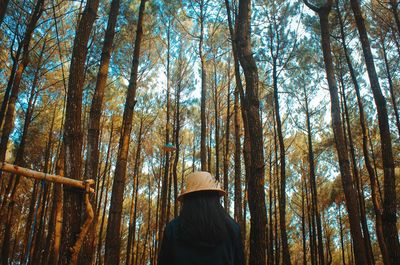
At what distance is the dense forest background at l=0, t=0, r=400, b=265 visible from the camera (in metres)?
4.26

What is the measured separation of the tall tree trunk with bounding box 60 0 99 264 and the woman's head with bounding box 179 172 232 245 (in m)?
1.74

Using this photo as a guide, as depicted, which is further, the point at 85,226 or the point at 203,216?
the point at 85,226

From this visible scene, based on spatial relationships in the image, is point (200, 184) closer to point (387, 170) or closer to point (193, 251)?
point (193, 251)

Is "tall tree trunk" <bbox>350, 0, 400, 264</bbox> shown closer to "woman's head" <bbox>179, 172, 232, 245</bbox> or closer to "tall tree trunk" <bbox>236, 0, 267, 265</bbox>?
"tall tree trunk" <bbox>236, 0, 267, 265</bbox>

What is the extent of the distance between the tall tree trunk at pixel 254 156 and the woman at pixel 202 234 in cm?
213

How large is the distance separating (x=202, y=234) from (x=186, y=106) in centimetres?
1276

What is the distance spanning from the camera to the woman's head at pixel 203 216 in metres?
1.68

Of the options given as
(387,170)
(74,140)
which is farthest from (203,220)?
(387,170)

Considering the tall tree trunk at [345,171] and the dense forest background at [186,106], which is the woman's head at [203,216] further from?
the tall tree trunk at [345,171]

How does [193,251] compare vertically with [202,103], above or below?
below

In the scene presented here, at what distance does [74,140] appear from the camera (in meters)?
3.43

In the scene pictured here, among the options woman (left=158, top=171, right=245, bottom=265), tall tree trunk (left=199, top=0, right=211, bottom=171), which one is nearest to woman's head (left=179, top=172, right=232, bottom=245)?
woman (left=158, top=171, right=245, bottom=265)

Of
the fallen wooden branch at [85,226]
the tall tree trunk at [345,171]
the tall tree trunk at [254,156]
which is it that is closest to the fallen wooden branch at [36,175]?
the fallen wooden branch at [85,226]

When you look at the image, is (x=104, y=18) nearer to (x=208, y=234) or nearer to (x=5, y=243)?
(x=5, y=243)
